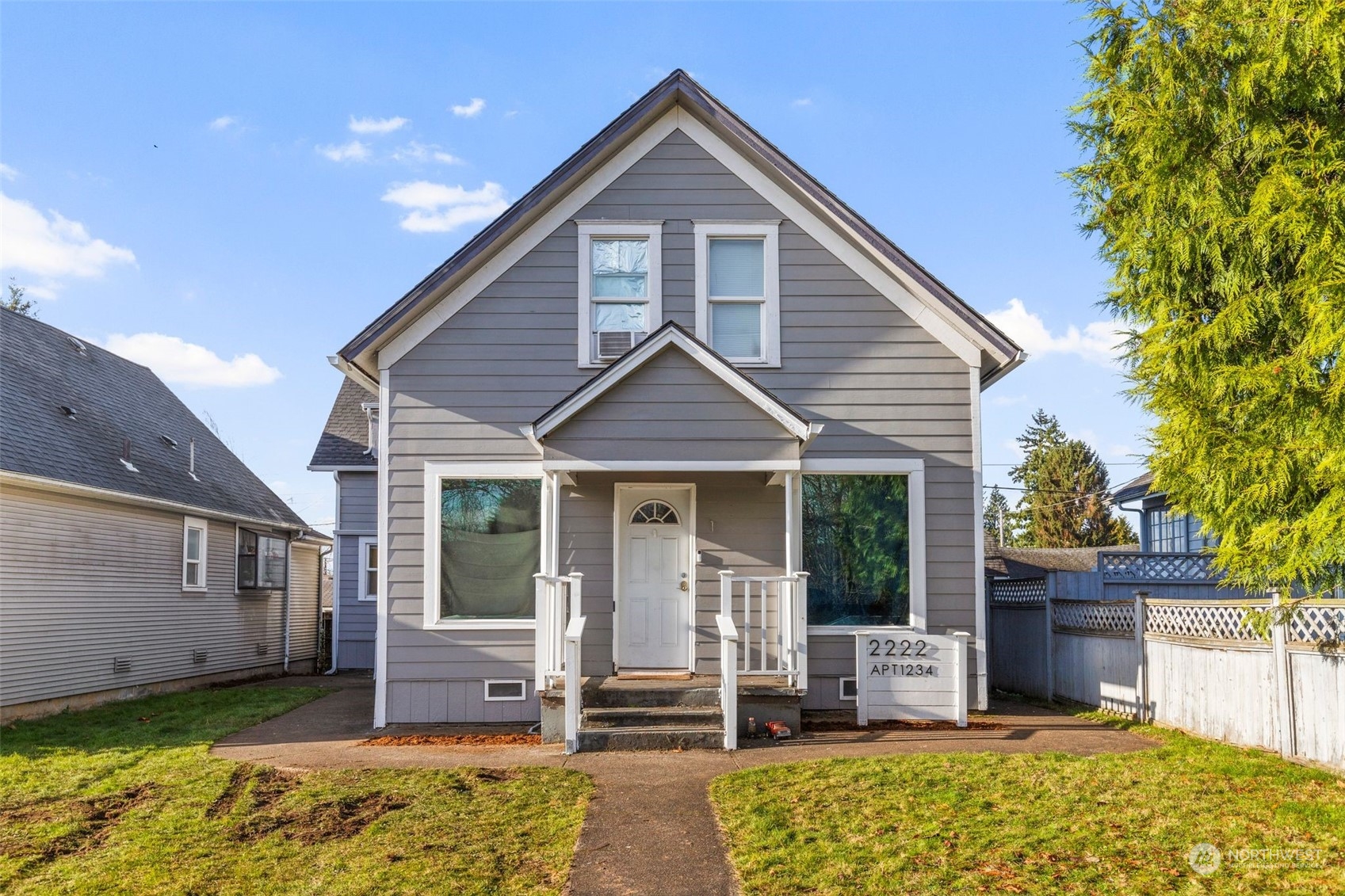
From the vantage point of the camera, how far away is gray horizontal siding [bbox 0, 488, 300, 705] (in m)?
12.5

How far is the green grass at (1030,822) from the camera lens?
5.41 meters

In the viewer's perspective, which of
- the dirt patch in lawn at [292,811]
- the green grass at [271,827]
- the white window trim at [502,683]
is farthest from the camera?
the white window trim at [502,683]

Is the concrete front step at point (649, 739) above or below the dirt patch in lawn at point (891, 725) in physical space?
above

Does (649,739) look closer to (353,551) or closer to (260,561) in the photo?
(353,551)

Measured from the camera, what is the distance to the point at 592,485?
11.0m

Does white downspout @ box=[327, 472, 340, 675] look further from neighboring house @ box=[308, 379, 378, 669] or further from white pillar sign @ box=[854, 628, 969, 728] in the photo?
white pillar sign @ box=[854, 628, 969, 728]

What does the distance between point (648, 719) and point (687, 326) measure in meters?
4.37

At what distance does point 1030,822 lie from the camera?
20.9ft

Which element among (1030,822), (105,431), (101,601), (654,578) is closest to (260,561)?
(105,431)

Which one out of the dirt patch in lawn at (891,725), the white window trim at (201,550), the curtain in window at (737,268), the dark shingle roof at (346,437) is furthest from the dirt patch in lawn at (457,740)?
the dark shingle roof at (346,437)

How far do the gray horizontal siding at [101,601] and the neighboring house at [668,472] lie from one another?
5.26 m

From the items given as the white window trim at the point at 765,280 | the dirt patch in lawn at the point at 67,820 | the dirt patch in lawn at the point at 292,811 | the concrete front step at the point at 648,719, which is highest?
the white window trim at the point at 765,280

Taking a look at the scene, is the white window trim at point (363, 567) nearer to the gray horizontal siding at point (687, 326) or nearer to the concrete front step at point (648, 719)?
the gray horizontal siding at point (687, 326)

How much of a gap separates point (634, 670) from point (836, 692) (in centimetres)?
223
